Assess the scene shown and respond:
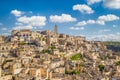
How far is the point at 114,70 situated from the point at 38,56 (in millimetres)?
12752

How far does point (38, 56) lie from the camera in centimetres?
4366

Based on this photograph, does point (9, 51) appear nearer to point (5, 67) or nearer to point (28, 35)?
point (5, 67)

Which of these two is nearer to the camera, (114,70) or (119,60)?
(114,70)

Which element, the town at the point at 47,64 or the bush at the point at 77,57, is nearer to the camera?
the town at the point at 47,64

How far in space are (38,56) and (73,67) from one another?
767 centimetres

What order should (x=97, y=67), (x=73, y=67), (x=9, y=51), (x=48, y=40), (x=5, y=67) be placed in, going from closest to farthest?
1. (x=5, y=67)
2. (x=73, y=67)
3. (x=97, y=67)
4. (x=9, y=51)
5. (x=48, y=40)

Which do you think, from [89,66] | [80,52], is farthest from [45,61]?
[80,52]

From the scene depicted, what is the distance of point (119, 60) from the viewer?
184 feet

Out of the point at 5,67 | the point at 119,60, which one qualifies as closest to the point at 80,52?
the point at 119,60

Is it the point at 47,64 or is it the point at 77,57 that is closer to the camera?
the point at 47,64

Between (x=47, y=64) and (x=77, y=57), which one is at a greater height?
(x=77, y=57)

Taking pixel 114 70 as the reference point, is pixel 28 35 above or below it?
above

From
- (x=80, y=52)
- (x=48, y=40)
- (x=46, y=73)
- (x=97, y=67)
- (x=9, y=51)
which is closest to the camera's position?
(x=46, y=73)

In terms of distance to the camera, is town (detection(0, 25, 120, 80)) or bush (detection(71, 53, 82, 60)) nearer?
town (detection(0, 25, 120, 80))
